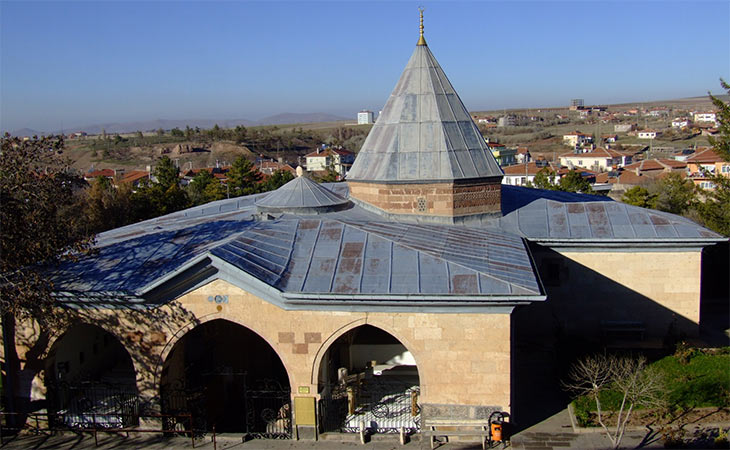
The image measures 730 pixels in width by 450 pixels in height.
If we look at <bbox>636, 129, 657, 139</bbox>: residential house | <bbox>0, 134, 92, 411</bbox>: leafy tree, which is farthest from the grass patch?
<bbox>636, 129, 657, 139</bbox>: residential house

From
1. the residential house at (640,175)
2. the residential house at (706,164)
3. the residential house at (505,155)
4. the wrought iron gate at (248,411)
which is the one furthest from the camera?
the residential house at (505,155)

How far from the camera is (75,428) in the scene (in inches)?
586

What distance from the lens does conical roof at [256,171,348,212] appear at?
61.9 ft

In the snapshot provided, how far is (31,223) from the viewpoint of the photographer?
45.1 feet

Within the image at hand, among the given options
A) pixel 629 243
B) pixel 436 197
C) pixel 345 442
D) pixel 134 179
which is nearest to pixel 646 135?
pixel 134 179

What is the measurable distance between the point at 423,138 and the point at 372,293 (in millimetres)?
7346

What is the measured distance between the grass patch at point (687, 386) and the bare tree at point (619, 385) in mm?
215

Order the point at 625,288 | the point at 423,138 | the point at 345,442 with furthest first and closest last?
the point at 625,288
the point at 423,138
the point at 345,442

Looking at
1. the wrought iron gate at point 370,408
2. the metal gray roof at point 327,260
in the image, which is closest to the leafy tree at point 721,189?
the metal gray roof at point 327,260

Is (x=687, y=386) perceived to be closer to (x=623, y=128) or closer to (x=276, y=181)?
(x=276, y=181)

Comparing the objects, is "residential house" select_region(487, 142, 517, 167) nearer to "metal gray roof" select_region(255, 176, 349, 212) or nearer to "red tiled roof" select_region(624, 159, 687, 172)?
"red tiled roof" select_region(624, 159, 687, 172)

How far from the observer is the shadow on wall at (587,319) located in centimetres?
1920

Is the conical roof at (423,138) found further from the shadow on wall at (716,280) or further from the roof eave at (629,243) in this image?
the shadow on wall at (716,280)

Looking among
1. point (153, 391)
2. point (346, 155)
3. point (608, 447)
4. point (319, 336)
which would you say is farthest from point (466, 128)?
point (346, 155)
